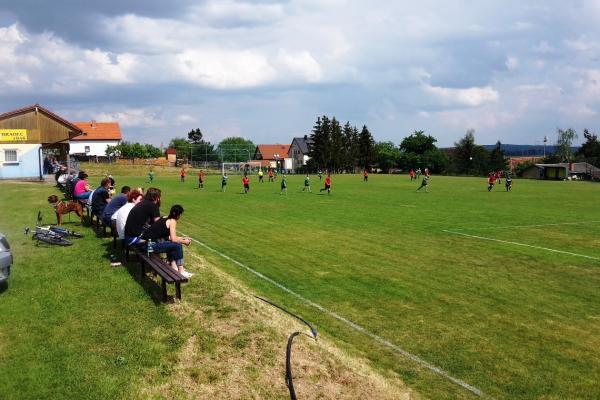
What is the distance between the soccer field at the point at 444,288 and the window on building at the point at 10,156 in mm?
23252

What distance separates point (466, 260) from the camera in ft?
44.9

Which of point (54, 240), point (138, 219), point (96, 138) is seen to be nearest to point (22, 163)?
point (54, 240)

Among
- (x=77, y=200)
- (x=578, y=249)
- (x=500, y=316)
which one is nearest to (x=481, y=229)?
(x=578, y=249)

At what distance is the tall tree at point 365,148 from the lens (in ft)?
352

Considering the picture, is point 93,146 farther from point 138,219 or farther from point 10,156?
point 138,219

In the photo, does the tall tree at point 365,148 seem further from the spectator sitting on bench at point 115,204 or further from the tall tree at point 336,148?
the spectator sitting on bench at point 115,204

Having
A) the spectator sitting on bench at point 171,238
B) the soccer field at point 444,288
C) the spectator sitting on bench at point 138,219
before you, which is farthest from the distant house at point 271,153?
the spectator sitting on bench at point 171,238

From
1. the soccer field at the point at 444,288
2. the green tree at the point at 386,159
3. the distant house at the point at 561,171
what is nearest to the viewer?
the soccer field at the point at 444,288

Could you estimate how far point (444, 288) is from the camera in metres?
10.9

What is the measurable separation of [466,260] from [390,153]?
104m

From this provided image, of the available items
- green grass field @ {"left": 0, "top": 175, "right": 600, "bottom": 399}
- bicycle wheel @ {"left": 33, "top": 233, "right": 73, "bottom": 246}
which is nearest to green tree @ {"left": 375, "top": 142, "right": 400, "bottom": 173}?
green grass field @ {"left": 0, "top": 175, "right": 600, "bottom": 399}

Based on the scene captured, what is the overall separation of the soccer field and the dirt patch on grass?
0.81 meters

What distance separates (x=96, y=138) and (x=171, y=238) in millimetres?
98358

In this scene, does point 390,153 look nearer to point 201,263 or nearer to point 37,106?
point 37,106
